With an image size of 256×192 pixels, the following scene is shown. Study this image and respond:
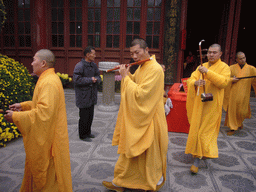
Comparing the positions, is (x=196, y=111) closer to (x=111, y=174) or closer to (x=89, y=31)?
(x=111, y=174)

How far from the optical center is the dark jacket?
4.27m

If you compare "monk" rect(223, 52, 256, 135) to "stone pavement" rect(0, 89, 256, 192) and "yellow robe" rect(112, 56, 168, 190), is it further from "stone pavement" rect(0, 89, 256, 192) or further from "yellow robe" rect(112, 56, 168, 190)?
"yellow robe" rect(112, 56, 168, 190)

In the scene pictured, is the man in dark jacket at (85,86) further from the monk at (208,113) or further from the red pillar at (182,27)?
the red pillar at (182,27)

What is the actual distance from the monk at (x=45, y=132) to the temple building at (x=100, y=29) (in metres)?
7.22

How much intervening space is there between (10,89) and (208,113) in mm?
3635

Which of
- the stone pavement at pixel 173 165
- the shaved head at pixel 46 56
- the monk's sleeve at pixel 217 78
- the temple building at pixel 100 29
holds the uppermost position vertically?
the temple building at pixel 100 29

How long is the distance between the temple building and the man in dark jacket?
5.19 metres

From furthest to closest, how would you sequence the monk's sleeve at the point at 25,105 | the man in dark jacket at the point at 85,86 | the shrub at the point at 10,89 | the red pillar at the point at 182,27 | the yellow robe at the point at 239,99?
the red pillar at the point at 182,27, the yellow robe at the point at 239,99, the man in dark jacket at the point at 85,86, the shrub at the point at 10,89, the monk's sleeve at the point at 25,105

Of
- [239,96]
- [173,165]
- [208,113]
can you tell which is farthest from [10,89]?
[239,96]

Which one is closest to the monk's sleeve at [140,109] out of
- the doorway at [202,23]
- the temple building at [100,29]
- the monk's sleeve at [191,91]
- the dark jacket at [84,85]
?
the monk's sleeve at [191,91]

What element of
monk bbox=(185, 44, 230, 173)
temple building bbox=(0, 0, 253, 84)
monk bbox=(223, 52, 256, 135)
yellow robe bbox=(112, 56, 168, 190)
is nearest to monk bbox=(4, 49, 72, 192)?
yellow robe bbox=(112, 56, 168, 190)

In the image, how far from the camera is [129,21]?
922 centimetres

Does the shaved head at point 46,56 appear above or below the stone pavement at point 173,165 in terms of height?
above

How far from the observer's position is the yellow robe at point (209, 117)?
3.39 metres
